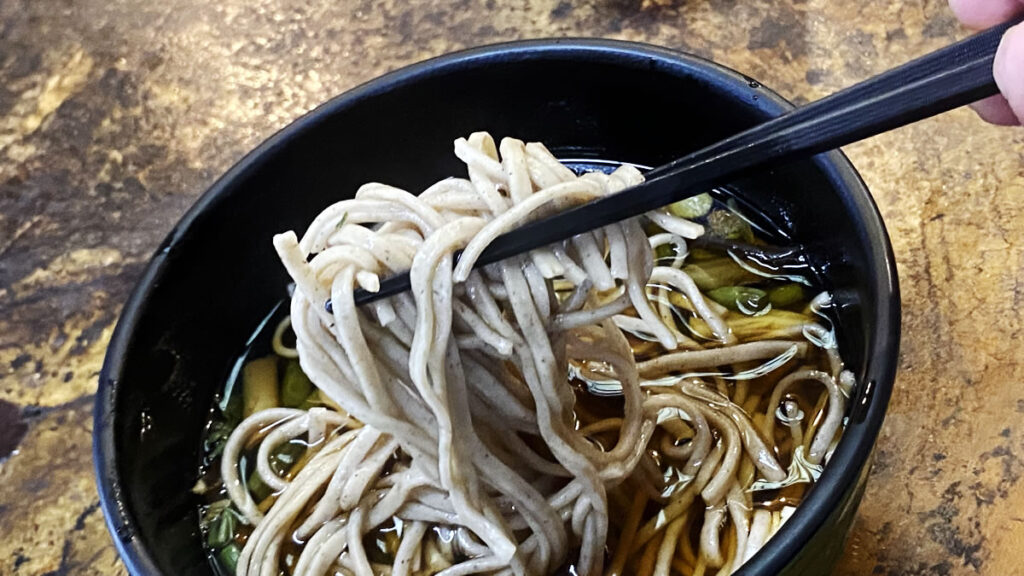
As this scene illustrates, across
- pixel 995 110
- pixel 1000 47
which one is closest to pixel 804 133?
pixel 1000 47

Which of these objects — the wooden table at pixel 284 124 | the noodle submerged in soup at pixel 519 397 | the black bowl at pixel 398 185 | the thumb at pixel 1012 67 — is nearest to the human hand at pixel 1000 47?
the thumb at pixel 1012 67

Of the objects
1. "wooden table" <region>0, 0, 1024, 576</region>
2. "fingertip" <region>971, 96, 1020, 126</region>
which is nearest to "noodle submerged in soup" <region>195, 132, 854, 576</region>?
"wooden table" <region>0, 0, 1024, 576</region>

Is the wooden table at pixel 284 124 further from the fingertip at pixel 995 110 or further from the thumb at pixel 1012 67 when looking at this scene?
the thumb at pixel 1012 67

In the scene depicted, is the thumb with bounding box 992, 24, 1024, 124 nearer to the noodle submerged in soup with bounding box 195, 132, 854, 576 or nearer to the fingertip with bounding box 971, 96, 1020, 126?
the noodle submerged in soup with bounding box 195, 132, 854, 576

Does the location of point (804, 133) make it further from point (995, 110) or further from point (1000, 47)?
point (995, 110)

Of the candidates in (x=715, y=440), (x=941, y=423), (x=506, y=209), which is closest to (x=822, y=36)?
(x=941, y=423)

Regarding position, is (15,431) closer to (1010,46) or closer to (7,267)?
(7,267)
